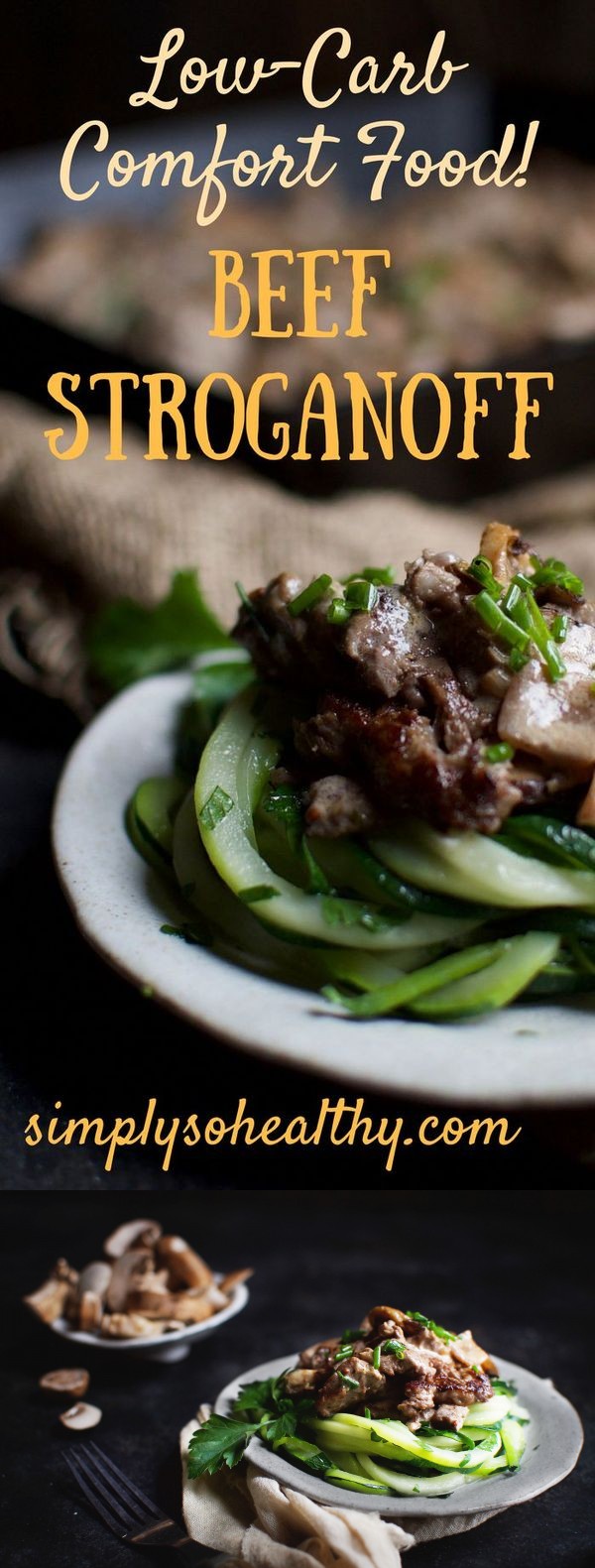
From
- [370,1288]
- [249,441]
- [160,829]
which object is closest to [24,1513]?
[370,1288]

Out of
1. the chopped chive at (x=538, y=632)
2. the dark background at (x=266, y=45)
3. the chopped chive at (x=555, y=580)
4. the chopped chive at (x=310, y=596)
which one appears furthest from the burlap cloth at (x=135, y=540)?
the dark background at (x=266, y=45)

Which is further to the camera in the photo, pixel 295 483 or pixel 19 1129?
pixel 295 483

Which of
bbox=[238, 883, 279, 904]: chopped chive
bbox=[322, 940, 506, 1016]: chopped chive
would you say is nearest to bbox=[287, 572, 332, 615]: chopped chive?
bbox=[238, 883, 279, 904]: chopped chive

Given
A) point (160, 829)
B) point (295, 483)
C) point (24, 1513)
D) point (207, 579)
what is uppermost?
point (295, 483)

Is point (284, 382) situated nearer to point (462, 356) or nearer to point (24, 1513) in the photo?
point (462, 356)

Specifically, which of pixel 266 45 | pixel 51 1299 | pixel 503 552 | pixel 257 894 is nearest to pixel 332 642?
pixel 503 552

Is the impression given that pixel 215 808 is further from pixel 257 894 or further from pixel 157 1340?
pixel 157 1340
